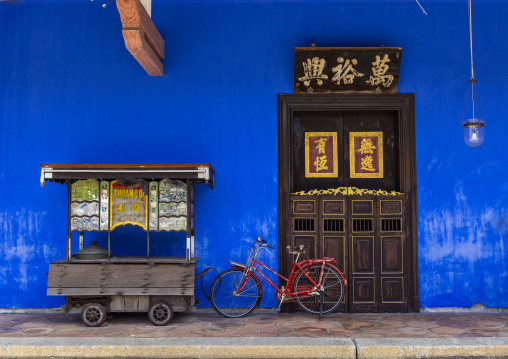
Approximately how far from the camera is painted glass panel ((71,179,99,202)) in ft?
22.8

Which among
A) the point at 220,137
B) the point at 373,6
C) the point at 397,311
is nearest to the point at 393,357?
the point at 397,311

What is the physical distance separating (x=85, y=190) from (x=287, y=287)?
339 centimetres

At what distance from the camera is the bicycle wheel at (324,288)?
7.22 m

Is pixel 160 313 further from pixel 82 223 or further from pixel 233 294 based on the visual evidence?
pixel 82 223

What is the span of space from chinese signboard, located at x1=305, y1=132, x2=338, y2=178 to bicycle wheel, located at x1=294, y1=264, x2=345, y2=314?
5.44 ft

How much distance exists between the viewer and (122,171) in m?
6.73

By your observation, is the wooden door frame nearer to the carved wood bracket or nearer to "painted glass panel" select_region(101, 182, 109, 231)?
the carved wood bracket

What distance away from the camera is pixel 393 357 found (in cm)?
548

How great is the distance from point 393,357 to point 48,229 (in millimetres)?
5609

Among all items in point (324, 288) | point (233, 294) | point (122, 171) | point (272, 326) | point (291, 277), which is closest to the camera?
point (272, 326)

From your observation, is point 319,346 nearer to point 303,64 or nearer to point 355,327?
point 355,327

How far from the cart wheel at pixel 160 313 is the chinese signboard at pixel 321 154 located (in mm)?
A: 3174

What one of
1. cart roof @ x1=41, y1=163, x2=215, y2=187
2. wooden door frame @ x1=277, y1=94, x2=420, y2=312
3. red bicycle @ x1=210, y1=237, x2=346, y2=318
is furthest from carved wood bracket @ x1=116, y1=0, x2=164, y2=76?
red bicycle @ x1=210, y1=237, x2=346, y2=318

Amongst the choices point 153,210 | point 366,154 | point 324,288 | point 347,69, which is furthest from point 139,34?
point 324,288
